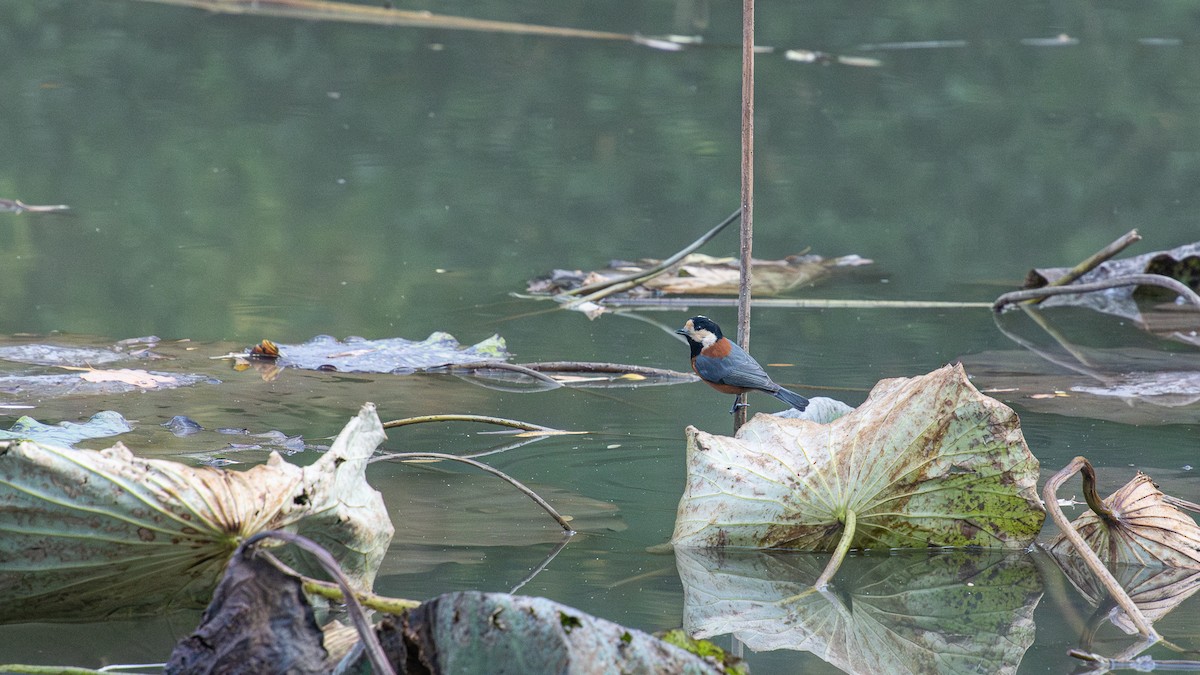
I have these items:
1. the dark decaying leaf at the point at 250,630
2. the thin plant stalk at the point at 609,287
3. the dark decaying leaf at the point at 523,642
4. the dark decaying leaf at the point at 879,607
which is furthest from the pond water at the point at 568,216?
the dark decaying leaf at the point at 523,642

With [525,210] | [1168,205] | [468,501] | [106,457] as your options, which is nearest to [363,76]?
[525,210]

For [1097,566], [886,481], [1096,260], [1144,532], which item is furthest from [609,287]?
[1097,566]

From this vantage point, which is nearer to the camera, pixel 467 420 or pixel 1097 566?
pixel 1097 566

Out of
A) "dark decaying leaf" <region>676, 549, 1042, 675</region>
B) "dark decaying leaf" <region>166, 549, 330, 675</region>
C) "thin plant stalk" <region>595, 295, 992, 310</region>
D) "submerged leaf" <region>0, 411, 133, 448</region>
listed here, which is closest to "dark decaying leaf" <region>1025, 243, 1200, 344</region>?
"thin plant stalk" <region>595, 295, 992, 310</region>

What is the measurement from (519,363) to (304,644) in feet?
7.15

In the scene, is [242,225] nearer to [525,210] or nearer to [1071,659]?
[525,210]

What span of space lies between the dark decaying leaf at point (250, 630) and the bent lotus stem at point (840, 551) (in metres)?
0.86

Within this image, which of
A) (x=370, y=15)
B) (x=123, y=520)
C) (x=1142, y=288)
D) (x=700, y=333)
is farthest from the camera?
(x=370, y=15)

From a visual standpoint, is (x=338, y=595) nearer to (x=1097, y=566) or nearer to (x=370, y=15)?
(x=1097, y=566)

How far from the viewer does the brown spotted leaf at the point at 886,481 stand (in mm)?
2322

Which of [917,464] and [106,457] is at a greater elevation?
[106,457]

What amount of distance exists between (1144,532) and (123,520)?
62.9 inches

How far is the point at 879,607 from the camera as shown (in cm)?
213

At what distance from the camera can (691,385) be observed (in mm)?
3576
